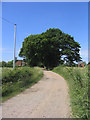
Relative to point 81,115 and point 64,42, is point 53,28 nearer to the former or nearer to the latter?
point 64,42

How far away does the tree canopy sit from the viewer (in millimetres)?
29547

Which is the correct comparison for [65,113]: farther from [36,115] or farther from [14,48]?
[14,48]

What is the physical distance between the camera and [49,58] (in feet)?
110

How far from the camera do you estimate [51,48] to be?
3014cm

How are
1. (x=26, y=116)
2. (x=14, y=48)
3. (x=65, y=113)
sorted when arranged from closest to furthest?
(x=26, y=116) < (x=65, y=113) < (x=14, y=48)

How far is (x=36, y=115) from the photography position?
12.6 ft

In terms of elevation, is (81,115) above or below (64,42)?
below

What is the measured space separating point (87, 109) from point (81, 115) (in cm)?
24

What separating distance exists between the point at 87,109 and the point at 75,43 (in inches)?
1277

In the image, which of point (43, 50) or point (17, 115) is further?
point (43, 50)

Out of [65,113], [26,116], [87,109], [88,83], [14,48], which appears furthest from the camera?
[14,48]

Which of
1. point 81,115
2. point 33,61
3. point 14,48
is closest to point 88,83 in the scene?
point 81,115

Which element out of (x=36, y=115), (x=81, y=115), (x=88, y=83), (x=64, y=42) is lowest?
(x=36, y=115)

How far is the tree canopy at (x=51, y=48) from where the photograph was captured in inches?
1163
